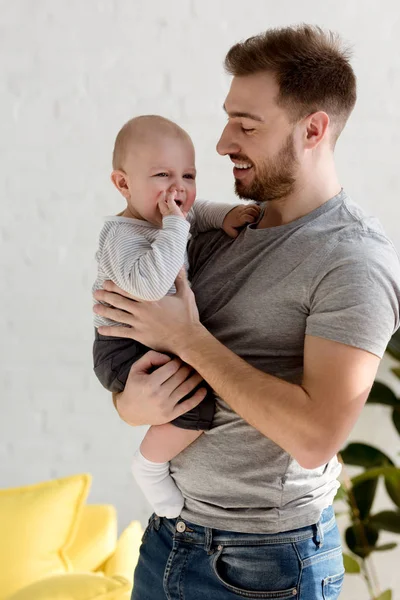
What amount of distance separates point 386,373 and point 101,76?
1.56 meters

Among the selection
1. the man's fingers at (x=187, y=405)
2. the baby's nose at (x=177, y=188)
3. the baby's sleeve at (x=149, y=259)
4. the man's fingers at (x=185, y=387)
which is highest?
the baby's nose at (x=177, y=188)

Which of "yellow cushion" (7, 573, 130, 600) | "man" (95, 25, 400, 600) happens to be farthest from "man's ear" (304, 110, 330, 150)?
"yellow cushion" (7, 573, 130, 600)

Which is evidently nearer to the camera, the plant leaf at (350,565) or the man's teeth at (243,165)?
the man's teeth at (243,165)

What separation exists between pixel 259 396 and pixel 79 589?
1165 mm

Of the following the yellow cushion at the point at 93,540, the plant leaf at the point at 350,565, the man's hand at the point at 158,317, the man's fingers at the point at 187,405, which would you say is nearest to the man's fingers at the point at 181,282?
the man's hand at the point at 158,317

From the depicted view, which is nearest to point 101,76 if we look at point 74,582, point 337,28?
point 337,28

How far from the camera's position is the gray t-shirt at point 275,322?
1.47 metres

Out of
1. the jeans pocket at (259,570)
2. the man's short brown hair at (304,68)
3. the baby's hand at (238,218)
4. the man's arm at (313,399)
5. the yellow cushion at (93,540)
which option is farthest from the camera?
the yellow cushion at (93,540)

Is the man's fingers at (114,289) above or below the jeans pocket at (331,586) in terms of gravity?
above

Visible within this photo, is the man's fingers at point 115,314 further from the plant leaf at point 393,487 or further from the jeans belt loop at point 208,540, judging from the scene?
the plant leaf at point 393,487

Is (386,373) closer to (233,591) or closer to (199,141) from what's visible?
(199,141)

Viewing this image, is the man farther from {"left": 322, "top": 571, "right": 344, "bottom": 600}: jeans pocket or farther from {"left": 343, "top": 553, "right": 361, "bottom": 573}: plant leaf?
{"left": 343, "top": 553, "right": 361, "bottom": 573}: plant leaf

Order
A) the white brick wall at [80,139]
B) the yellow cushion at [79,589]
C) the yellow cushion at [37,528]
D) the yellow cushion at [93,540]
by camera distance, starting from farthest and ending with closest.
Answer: the white brick wall at [80,139], the yellow cushion at [93,540], the yellow cushion at [37,528], the yellow cushion at [79,589]

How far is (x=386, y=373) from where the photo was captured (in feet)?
10.7
